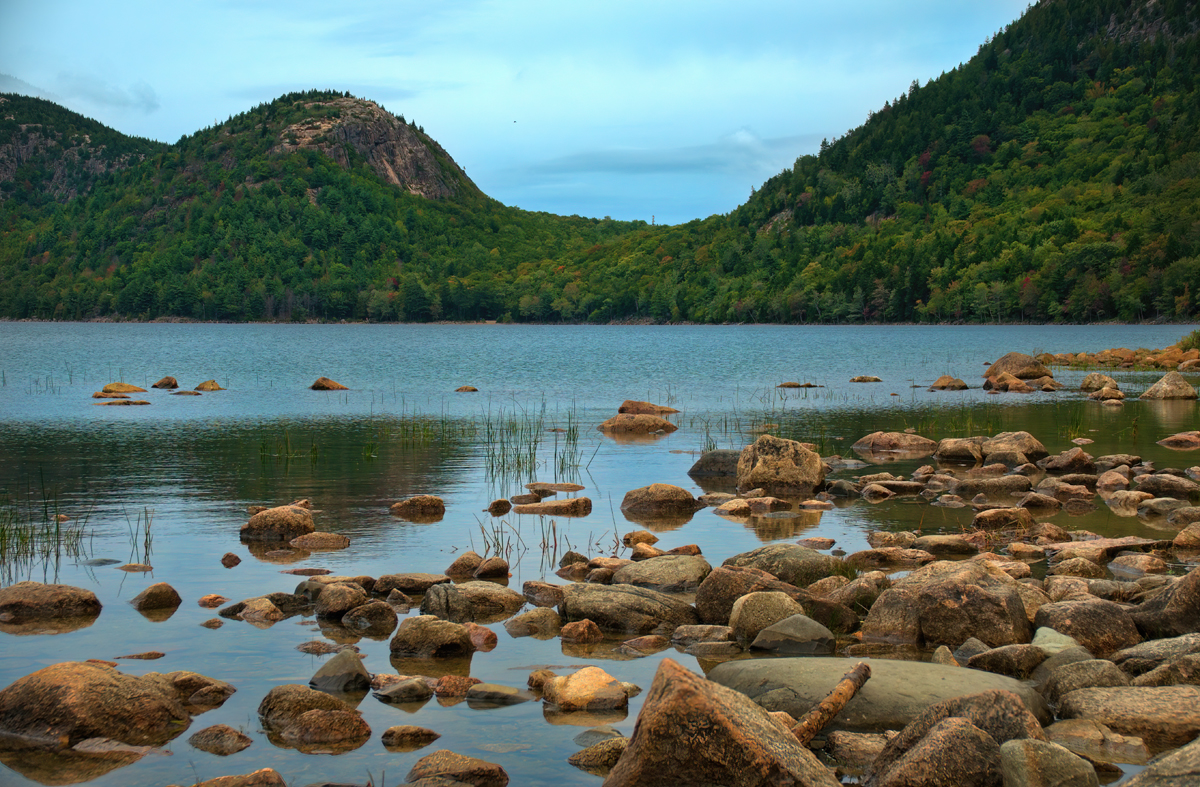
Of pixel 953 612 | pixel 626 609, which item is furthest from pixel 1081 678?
pixel 626 609

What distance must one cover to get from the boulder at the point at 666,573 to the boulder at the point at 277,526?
18.8ft

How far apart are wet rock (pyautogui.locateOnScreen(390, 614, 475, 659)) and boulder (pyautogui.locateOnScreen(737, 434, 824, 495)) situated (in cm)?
1123

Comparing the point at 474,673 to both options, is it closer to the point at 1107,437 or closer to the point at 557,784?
the point at 557,784

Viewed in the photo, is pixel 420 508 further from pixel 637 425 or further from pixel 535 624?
pixel 637 425

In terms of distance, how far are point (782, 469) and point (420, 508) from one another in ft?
24.9

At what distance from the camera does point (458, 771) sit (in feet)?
23.0

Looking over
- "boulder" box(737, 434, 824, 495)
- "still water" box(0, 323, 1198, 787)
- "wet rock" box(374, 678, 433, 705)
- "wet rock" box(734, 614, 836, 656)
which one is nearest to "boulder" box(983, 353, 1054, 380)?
"still water" box(0, 323, 1198, 787)

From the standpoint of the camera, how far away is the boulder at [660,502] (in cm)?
1819

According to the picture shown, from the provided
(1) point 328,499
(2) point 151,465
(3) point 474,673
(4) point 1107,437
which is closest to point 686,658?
(3) point 474,673

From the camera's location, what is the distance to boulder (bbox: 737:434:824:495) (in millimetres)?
20391

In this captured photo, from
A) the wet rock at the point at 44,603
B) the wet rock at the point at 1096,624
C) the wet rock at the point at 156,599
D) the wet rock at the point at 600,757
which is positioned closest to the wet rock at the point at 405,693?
the wet rock at the point at 600,757

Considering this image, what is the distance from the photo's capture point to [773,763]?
20.2ft

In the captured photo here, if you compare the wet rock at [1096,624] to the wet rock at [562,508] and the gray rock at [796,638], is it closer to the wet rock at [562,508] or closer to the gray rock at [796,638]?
the gray rock at [796,638]

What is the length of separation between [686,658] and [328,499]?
11290 mm
